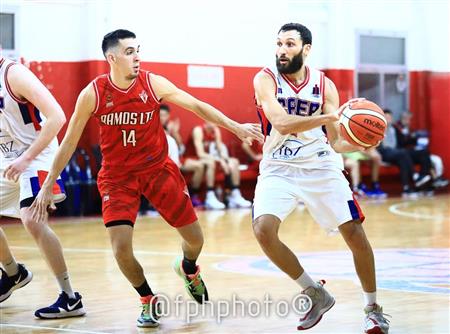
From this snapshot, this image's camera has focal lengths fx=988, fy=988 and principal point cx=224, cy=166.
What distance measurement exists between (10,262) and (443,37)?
14999 millimetres

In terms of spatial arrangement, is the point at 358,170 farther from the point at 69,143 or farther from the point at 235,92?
the point at 69,143

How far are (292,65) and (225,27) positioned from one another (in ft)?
38.9

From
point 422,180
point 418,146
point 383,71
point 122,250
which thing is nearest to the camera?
point 122,250

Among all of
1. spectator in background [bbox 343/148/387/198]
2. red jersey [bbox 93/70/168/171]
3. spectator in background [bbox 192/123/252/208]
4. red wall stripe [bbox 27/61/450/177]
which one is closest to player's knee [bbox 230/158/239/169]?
spectator in background [bbox 192/123/252/208]

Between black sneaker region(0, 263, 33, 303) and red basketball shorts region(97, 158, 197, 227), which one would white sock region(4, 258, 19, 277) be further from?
red basketball shorts region(97, 158, 197, 227)

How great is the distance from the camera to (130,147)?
6629mm

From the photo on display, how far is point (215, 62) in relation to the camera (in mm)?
17844

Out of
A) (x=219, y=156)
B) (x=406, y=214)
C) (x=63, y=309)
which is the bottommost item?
(x=406, y=214)

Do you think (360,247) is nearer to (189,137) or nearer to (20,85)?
(20,85)

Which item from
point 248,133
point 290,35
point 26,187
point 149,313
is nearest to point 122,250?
point 149,313

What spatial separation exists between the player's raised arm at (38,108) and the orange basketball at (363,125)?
2.06 m

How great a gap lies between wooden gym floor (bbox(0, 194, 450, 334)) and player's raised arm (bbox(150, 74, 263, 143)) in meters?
1.24

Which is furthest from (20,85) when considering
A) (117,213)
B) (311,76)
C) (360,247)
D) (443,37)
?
(443,37)

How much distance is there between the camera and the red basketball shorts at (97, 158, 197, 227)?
21.4ft
